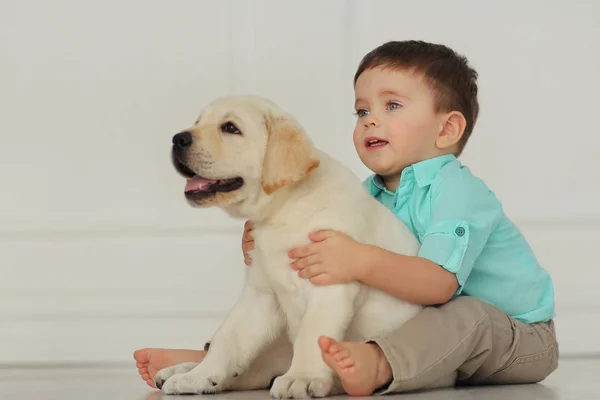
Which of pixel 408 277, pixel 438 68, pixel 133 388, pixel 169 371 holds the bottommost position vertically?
pixel 133 388

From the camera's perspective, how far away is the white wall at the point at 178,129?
10.2ft

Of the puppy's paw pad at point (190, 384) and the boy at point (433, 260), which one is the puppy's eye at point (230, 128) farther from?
the puppy's paw pad at point (190, 384)

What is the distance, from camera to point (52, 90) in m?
3.25

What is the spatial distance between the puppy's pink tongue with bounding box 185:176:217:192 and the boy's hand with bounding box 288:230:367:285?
0.75 feet

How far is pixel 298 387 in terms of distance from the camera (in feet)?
5.18

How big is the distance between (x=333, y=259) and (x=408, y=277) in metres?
0.17

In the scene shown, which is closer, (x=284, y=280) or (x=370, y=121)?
(x=284, y=280)

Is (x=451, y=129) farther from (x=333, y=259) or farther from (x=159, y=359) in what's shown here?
(x=159, y=359)

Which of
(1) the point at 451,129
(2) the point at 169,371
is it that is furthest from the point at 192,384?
(1) the point at 451,129

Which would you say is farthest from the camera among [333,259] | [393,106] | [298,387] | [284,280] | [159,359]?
[393,106]

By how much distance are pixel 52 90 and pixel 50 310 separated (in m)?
0.77

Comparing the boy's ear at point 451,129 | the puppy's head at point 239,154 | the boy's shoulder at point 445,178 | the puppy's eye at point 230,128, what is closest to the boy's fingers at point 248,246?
the puppy's head at point 239,154

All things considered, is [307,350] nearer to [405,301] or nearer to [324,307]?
[324,307]

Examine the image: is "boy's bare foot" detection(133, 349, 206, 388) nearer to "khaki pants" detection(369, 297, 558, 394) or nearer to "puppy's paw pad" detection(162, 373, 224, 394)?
"puppy's paw pad" detection(162, 373, 224, 394)
